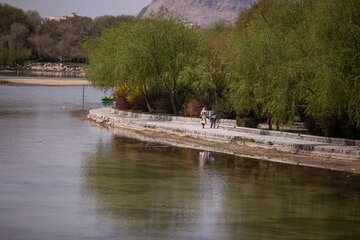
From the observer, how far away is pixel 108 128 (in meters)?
57.4

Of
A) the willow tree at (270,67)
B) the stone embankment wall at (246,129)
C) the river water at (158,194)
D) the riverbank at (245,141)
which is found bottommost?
the river water at (158,194)

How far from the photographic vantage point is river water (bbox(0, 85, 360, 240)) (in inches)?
987

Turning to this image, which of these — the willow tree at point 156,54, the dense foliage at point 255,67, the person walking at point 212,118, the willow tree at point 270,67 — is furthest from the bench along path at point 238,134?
the willow tree at point 156,54

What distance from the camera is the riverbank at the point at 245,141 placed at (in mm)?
39344

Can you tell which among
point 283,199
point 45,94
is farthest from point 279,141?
point 45,94

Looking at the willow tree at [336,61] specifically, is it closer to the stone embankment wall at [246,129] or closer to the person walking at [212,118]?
the stone embankment wall at [246,129]

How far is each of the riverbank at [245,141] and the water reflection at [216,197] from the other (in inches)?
50.0

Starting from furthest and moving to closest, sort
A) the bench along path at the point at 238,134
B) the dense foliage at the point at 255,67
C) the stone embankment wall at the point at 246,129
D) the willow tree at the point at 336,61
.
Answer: the stone embankment wall at the point at 246,129
the bench along path at the point at 238,134
the dense foliage at the point at 255,67
the willow tree at the point at 336,61

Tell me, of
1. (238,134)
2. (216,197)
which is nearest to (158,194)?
(216,197)

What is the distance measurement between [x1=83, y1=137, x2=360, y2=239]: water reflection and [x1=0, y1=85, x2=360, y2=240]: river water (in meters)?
0.04

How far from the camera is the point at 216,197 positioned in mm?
30375

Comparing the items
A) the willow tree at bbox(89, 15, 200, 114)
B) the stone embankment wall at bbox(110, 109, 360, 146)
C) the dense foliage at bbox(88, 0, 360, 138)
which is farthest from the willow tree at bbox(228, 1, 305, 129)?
the willow tree at bbox(89, 15, 200, 114)

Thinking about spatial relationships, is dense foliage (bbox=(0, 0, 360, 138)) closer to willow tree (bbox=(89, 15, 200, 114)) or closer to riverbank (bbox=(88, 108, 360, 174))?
willow tree (bbox=(89, 15, 200, 114))

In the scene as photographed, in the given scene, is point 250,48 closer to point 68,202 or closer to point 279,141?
point 279,141
